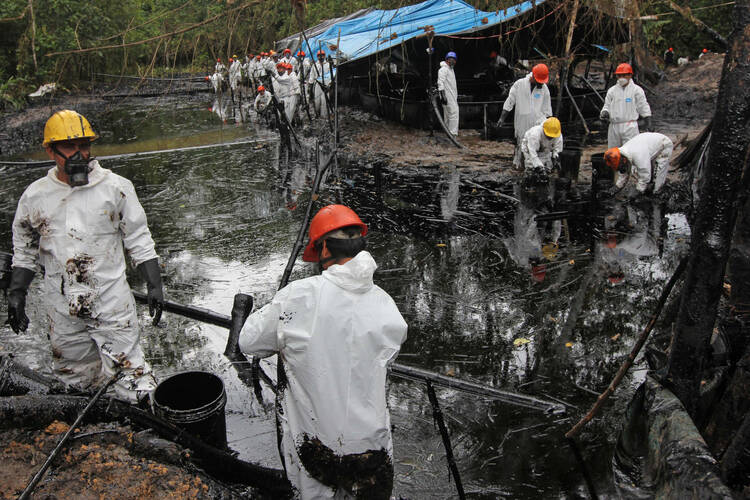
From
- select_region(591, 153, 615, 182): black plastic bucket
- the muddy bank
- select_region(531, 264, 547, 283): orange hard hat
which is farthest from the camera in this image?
select_region(591, 153, 615, 182): black plastic bucket

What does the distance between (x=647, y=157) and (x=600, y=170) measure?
70 cm

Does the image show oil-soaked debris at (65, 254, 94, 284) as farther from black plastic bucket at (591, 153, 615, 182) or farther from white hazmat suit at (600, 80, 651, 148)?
white hazmat suit at (600, 80, 651, 148)

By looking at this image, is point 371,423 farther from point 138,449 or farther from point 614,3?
point 614,3

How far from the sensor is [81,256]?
331cm

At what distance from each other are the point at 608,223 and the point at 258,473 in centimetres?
612

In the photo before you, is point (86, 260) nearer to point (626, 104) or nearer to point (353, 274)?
point (353, 274)

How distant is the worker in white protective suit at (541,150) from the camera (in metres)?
9.14

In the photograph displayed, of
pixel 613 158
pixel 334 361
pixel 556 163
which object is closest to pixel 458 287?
pixel 613 158

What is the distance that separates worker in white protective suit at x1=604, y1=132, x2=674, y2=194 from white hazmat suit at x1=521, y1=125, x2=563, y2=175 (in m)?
1.19

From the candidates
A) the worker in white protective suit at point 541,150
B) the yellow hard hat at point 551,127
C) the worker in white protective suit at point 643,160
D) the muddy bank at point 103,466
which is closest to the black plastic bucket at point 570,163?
the worker in white protective suit at point 541,150

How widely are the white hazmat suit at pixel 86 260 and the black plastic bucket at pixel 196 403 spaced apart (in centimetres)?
19

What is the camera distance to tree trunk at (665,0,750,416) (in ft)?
7.63

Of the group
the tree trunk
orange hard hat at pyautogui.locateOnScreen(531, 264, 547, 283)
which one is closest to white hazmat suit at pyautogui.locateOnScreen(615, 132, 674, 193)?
orange hard hat at pyautogui.locateOnScreen(531, 264, 547, 283)

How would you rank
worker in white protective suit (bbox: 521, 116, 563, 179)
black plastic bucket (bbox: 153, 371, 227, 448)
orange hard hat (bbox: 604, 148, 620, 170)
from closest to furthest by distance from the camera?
black plastic bucket (bbox: 153, 371, 227, 448) < orange hard hat (bbox: 604, 148, 620, 170) < worker in white protective suit (bbox: 521, 116, 563, 179)
